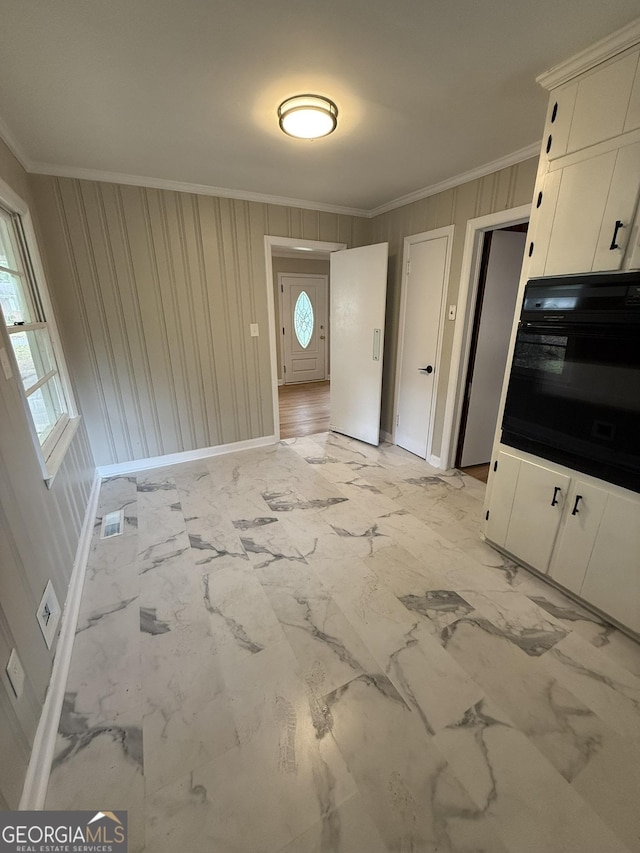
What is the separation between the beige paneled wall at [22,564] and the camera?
1021 mm

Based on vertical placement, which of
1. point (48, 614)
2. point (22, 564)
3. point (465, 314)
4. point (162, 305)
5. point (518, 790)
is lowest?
point (518, 790)

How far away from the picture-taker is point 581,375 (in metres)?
1.54

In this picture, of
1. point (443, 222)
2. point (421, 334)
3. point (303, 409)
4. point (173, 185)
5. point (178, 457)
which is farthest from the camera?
point (303, 409)

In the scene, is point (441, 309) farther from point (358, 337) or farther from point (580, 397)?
point (580, 397)

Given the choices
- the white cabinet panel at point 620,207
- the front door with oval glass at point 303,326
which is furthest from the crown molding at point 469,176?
the front door with oval glass at point 303,326

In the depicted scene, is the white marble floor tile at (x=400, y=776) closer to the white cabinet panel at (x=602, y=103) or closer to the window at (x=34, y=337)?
the window at (x=34, y=337)

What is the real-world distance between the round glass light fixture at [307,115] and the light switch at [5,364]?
68.7 inches

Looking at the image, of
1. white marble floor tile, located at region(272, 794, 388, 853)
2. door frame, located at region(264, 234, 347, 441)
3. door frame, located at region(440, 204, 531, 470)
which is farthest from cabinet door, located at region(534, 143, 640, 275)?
door frame, located at region(264, 234, 347, 441)

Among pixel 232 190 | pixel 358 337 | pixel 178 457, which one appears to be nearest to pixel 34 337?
pixel 178 457

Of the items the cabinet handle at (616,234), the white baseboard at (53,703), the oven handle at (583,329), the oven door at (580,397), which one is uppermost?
the cabinet handle at (616,234)

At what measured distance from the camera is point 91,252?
A: 105 inches

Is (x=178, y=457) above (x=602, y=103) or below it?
below

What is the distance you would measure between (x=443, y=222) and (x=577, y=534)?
2.55m

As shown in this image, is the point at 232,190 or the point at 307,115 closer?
the point at 307,115
